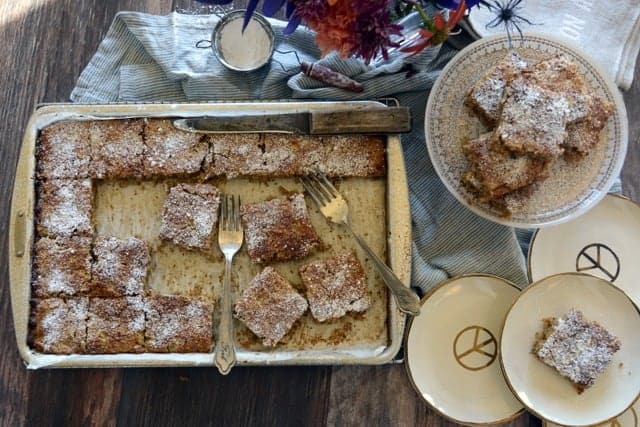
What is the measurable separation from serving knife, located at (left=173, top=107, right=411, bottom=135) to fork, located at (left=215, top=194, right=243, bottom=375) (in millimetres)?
184

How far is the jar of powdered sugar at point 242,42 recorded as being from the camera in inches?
67.1

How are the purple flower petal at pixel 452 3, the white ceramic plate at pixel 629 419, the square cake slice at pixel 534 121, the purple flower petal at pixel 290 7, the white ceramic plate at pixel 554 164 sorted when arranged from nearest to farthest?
the purple flower petal at pixel 290 7 < the purple flower petal at pixel 452 3 < the square cake slice at pixel 534 121 < the white ceramic plate at pixel 554 164 < the white ceramic plate at pixel 629 419

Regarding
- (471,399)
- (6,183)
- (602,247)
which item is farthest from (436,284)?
(6,183)

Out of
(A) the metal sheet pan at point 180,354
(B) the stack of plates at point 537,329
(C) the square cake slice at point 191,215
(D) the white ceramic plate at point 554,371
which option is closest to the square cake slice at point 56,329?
(A) the metal sheet pan at point 180,354

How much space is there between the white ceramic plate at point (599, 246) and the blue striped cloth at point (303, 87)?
8cm

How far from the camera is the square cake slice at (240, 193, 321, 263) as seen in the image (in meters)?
1.62

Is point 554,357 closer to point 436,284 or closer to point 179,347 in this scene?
point 436,284

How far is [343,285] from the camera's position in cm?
161

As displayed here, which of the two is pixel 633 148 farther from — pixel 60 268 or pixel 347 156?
pixel 60 268

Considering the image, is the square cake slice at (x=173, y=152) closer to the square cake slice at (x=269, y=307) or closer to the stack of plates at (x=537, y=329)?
the square cake slice at (x=269, y=307)

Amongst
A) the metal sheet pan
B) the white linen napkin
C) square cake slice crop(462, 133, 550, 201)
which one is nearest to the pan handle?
the metal sheet pan

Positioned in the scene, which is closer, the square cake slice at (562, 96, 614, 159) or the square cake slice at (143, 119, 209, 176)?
the square cake slice at (562, 96, 614, 159)

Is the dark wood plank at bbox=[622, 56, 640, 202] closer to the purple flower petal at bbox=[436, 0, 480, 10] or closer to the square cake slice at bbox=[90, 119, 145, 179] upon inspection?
the purple flower petal at bbox=[436, 0, 480, 10]

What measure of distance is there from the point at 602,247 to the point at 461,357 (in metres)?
0.48
